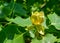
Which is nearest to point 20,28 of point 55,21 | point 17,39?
point 17,39

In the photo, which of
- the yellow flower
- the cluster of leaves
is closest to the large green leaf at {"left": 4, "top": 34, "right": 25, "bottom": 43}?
the cluster of leaves

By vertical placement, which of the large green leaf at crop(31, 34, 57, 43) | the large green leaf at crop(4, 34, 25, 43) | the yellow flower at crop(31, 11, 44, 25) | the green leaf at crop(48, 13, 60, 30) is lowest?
the large green leaf at crop(4, 34, 25, 43)

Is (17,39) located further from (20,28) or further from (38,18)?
(38,18)

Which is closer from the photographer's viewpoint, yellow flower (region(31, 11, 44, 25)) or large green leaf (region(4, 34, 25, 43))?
yellow flower (region(31, 11, 44, 25))

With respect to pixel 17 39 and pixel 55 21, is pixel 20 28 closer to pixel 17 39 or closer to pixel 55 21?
pixel 17 39

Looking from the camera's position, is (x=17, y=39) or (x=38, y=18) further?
(x=17, y=39)

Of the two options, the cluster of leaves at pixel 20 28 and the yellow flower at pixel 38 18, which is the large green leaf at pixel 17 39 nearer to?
the cluster of leaves at pixel 20 28

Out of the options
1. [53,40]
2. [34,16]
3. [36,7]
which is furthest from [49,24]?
[36,7]

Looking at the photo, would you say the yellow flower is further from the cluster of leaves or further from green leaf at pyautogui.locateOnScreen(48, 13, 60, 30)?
green leaf at pyautogui.locateOnScreen(48, 13, 60, 30)

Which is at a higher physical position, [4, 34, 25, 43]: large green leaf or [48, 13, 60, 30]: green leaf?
[48, 13, 60, 30]: green leaf

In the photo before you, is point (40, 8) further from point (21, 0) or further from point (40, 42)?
point (40, 42)

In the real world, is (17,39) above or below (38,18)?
below

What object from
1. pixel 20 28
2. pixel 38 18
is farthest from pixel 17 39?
pixel 38 18

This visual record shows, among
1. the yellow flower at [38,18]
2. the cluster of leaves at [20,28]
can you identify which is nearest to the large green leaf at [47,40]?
the cluster of leaves at [20,28]
